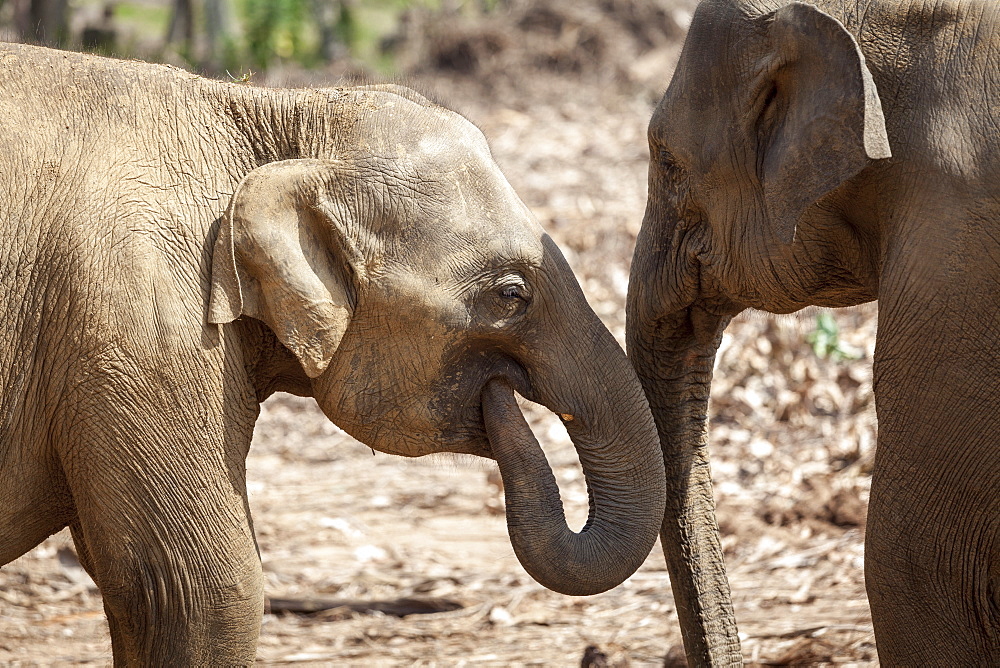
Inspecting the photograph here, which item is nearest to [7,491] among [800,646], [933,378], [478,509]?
[933,378]

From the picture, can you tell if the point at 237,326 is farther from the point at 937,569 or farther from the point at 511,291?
the point at 937,569

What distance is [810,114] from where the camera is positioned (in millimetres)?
3189

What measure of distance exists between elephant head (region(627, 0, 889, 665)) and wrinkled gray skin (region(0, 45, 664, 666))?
1.63ft

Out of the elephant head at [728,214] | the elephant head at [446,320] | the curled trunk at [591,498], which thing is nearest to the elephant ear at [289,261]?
the elephant head at [446,320]

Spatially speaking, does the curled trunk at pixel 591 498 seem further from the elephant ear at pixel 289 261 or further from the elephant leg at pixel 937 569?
the elephant leg at pixel 937 569

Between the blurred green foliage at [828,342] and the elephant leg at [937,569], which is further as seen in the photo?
the blurred green foliage at [828,342]

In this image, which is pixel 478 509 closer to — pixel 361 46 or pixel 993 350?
pixel 993 350

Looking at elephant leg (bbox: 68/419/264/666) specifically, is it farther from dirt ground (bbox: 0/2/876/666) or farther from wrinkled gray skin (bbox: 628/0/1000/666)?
wrinkled gray skin (bbox: 628/0/1000/666)

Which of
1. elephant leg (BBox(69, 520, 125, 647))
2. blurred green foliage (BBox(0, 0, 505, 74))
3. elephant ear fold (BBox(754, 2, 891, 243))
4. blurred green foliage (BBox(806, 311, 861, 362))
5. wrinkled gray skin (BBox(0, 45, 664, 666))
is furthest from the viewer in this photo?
blurred green foliage (BBox(0, 0, 505, 74))

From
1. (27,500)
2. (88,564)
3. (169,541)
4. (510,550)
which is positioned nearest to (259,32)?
(510,550)

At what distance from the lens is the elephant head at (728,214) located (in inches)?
125

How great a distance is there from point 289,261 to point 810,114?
1.29 m

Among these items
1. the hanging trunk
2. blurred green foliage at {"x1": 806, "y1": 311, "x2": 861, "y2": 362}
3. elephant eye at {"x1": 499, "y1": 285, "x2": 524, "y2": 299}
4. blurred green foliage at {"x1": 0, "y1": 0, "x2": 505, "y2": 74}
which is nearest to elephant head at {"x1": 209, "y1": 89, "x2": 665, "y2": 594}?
elephant eye at {"x1": 499, "y1": 285, "x2": 524, "y2": 299}

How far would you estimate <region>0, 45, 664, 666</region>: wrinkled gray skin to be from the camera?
2928 millimetres
